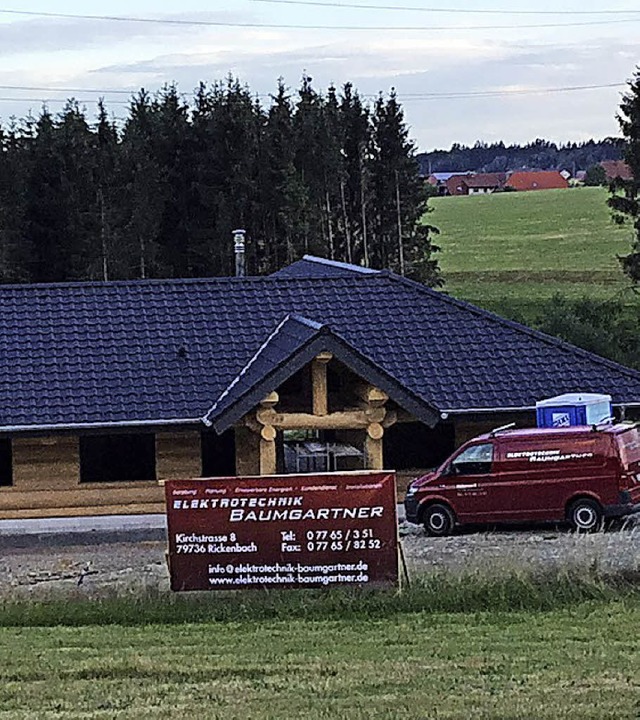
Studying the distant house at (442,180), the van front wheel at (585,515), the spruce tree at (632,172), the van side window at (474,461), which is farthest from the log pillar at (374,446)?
the distant house at (442,180)

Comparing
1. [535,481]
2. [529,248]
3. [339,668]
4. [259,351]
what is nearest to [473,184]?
[529,248]

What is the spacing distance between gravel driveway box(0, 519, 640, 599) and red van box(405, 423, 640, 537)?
0.36 meters

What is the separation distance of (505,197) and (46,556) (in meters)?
111

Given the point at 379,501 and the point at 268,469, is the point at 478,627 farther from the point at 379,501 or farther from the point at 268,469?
the point at 268,469

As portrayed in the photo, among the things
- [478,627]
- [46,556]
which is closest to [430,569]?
[478,627]

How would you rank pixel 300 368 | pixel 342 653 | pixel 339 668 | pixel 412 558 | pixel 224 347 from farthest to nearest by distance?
1. pixel 224 347
2. pixel 300 368
3. pixel 412 558
4. pixel 342 653
5. pixel 339 668

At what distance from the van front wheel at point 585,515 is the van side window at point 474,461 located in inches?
60.4

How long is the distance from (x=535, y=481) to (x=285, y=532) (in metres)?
7.85

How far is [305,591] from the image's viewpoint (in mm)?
16344

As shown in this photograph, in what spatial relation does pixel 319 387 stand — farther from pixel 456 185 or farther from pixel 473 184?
pixel 473 184

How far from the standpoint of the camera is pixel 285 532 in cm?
1666

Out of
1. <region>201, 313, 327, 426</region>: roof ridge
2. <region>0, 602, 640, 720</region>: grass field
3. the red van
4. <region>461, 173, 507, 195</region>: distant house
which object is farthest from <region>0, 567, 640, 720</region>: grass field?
<region>461, 173, 507, 195</region>: distant house

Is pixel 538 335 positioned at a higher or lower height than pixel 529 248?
lower

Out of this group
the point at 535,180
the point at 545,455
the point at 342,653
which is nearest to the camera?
the point at 342,653
